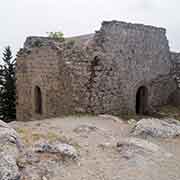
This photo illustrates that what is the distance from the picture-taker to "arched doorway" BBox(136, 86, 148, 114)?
38.8ft

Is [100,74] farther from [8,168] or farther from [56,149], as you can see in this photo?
[8,168]

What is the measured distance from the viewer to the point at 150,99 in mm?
11914

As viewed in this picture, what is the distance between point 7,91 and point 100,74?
12.0 meters

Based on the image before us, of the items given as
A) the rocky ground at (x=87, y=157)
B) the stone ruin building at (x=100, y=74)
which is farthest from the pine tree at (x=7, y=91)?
the rocky ground at (x=87, y=157)

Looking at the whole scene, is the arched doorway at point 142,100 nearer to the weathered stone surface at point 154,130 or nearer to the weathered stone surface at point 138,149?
the weathered stone surface at point 154,130

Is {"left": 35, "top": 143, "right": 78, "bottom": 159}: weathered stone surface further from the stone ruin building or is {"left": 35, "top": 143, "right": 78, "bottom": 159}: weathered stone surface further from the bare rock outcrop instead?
the stone ruin building

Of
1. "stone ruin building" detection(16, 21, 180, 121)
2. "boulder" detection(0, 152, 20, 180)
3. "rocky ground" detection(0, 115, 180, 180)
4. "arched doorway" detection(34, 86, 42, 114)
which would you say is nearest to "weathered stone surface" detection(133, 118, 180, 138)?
"rocky ground" detection(0, 115, 180, 180)

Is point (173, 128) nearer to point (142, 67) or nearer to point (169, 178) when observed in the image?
point (169, 178)

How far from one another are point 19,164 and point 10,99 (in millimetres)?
15981

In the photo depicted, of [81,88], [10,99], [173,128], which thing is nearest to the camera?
[173,128]

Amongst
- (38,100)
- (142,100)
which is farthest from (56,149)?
(142,100)

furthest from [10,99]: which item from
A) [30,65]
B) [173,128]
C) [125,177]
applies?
[125,177]

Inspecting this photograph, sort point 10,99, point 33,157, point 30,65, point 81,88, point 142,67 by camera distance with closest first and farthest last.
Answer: point 33,157 → point 81,88 → point 142,67 → point 30,65 → point 10,99

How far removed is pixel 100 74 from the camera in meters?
9.51
